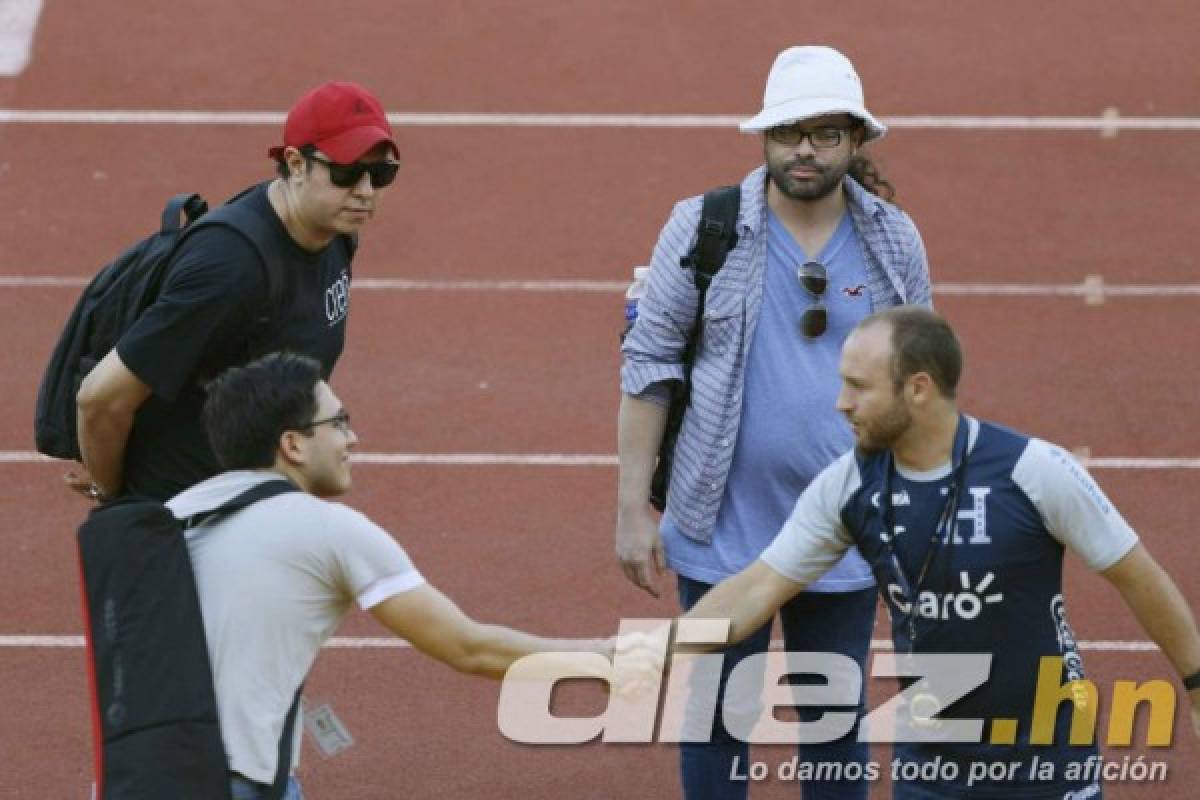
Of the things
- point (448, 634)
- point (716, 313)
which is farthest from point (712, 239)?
point (448, 634)

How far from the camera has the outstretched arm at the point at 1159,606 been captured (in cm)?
445

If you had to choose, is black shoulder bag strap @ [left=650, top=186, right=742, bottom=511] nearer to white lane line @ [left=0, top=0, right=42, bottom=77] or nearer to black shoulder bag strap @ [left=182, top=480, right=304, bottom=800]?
black shoulder bag strap @ [left=182, top=480, right=304, bottom=800]

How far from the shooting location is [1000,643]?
4.48 m

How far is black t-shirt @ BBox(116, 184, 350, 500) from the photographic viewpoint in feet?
16.3

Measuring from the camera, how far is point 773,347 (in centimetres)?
535

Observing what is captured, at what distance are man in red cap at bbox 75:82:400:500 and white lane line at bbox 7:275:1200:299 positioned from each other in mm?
5465

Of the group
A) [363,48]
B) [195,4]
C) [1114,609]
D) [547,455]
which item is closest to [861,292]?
[1114,609]

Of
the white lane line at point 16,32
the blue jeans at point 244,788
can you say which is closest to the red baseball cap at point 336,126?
the blue jeans at point 244,788

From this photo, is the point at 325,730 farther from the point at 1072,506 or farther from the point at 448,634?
the point at 1072,506

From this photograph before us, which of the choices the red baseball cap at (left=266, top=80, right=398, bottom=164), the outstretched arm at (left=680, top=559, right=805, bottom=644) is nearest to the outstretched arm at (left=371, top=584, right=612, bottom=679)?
the outstretched arm at (left=680, top=559, right=805, bottom=644)

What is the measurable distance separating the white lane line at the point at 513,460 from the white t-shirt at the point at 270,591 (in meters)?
5.00

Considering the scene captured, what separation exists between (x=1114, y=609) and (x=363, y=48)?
679cm

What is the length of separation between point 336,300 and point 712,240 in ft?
3.11

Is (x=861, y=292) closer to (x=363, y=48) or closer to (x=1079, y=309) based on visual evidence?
(x=1079, y=309)
